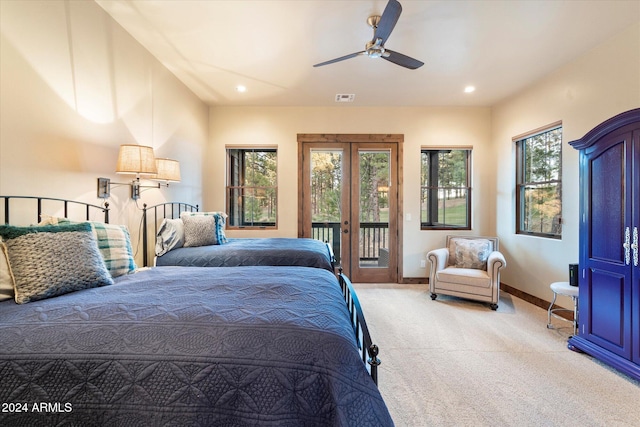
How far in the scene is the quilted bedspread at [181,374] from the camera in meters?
0.87

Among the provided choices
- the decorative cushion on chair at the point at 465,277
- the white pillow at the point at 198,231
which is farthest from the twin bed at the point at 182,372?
the decorative cushion on chair at the point at 465,277

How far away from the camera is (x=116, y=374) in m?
0.89

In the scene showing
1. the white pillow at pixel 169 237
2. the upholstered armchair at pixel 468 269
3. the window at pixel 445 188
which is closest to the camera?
the white pillow at pixel 169 237

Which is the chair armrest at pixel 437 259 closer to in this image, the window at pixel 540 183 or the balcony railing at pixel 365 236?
the balcony railing at pixel 365 236

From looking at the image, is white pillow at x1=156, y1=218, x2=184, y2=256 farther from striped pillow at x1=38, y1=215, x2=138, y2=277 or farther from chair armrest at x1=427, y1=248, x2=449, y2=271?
chair armrest at x1=427, y1=248, x2=449, y2=271

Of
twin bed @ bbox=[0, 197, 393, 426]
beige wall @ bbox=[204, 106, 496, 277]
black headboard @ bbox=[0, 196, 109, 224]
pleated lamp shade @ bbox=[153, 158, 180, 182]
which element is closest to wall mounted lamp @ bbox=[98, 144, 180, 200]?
black headboard @ bbox=[0, 196, 109, 224]

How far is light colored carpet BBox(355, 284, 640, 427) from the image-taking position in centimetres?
177

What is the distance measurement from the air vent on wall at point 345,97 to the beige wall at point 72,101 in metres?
2.42

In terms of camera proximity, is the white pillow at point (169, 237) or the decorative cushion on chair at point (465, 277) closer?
the white pillow at point (169, 237)

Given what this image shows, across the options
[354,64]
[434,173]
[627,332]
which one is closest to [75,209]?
[354,64]

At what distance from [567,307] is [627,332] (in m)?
1.28

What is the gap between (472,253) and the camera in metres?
4.14

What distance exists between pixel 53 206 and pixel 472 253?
15.4ft

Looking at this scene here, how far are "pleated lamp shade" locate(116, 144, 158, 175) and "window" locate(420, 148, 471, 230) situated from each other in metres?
4.09
